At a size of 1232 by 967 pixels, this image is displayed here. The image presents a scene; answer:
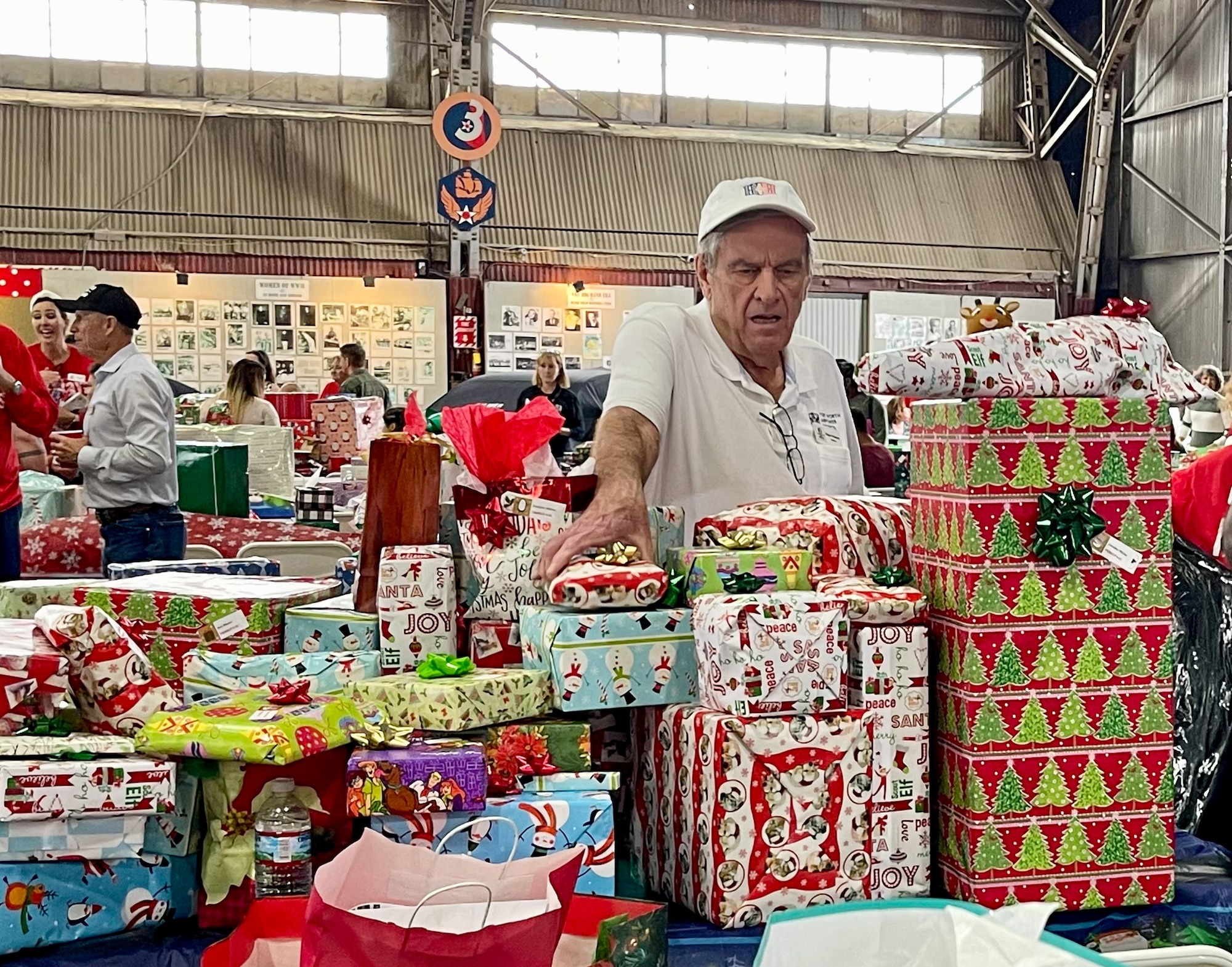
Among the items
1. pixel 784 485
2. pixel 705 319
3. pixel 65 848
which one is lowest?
pixel 65 848

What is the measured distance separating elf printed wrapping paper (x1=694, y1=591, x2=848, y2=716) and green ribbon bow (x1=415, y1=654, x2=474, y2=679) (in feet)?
1.06

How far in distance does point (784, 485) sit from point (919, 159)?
1675cm

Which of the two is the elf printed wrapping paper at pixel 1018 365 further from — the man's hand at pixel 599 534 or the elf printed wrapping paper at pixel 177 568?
the elf printed wrapping paper at pixel 177 568

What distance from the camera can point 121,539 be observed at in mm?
4480

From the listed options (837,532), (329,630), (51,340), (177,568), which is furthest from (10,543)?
(837,532)

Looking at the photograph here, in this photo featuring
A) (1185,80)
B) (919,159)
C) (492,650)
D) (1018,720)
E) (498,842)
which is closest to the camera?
(498,842)

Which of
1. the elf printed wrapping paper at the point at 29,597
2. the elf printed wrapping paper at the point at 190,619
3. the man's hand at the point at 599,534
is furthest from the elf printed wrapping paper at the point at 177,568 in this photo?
the man's hand at the point at 599,534

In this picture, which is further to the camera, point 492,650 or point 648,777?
point 492,650

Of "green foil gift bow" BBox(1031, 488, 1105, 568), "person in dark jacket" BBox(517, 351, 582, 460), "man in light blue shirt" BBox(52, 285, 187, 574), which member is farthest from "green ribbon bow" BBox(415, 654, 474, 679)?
"person in dark jacket" BBox(517, 351, 582, 460)

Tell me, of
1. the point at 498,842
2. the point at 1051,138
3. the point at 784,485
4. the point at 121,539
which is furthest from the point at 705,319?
the point at 1051,138

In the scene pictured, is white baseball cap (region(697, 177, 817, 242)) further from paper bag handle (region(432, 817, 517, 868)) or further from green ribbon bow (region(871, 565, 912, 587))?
paper bag handle (region(432, 817, 517, 868))

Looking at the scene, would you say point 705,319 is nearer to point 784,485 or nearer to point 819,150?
point 784,485

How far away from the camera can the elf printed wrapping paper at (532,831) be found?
155 centimetres

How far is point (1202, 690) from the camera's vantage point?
2.39 m
